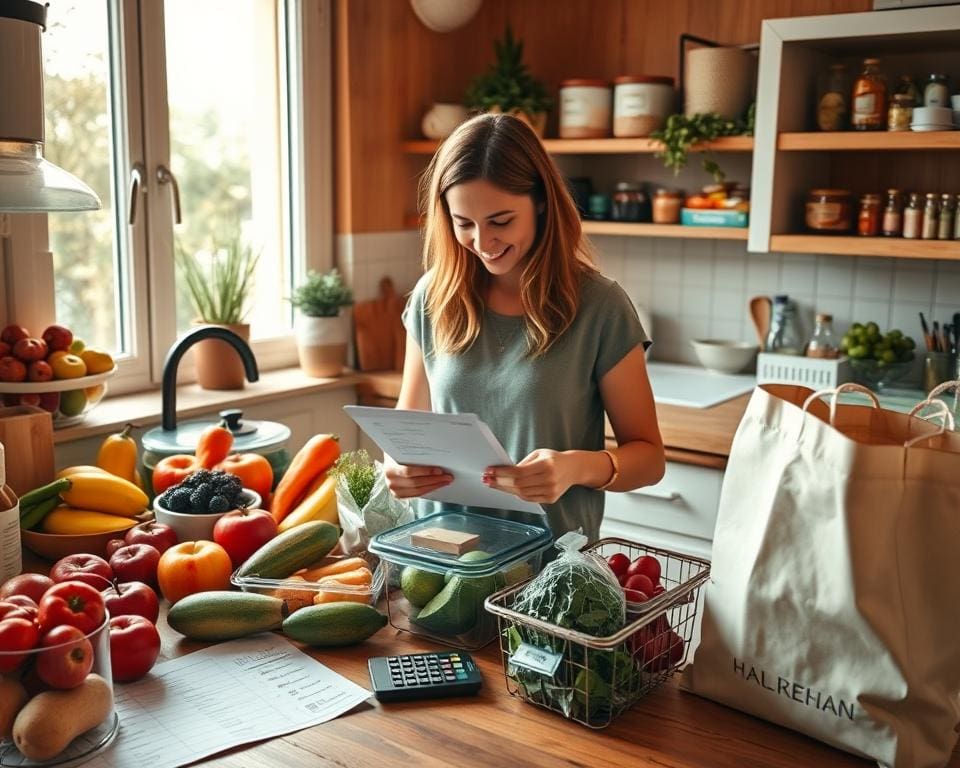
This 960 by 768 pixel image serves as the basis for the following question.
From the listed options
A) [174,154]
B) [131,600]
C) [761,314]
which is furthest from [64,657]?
[761,314]

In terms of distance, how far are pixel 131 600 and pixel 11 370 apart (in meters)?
1.03

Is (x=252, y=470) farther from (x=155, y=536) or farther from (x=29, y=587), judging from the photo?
(x=29, y=587)

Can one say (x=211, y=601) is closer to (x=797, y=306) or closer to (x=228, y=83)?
(x=228, y=83)

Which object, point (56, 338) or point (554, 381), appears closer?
point (554, 381)

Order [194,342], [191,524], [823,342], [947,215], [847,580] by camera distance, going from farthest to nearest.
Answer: [823,342], [947,215], [194,342], [191,524], [847,580]

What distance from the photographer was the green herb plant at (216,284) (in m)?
2.91

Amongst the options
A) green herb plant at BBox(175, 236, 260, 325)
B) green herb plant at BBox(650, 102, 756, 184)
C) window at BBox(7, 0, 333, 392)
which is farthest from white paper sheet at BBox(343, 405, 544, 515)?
green herb plant at BBox(650, 102, 756, 184)

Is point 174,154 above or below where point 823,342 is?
above

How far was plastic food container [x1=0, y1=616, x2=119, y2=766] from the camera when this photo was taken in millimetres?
1124

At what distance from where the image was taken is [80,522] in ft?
5.74

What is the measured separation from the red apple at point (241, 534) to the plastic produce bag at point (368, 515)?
0.41 feet

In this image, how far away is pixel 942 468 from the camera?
1.06 meters

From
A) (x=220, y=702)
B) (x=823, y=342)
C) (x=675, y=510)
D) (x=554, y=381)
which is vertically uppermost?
(x=554, y=381)

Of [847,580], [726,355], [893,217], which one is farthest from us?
[726,355]
